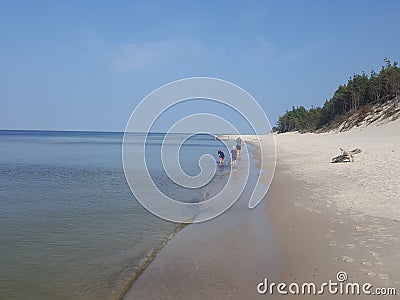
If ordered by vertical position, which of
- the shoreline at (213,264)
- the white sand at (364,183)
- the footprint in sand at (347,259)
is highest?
the white sand at (364,183)

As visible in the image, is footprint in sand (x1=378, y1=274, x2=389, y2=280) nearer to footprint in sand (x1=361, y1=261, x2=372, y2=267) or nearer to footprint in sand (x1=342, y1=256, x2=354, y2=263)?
footprint in sand (x1=361, y1=261, x2=372, y2=267)

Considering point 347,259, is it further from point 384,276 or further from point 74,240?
point 74,240

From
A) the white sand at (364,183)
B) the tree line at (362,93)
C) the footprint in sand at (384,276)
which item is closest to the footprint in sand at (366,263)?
the footprint in sand at (384,276)

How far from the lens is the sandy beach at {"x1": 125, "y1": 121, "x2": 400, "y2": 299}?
6.58 metres

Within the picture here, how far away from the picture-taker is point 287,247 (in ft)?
27.5

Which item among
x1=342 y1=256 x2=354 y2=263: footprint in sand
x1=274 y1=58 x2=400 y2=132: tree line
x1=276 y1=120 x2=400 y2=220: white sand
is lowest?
x1=342 y1=256 x2=354 y2=263: footprint in sand

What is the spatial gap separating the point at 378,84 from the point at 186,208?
63147 mm

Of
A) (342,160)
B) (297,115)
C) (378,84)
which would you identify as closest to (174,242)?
(342,160)

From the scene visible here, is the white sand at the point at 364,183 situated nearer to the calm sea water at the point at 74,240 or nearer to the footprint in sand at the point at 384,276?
the footprint in sand at the point at 384,276

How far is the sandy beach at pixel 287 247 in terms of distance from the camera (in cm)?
658

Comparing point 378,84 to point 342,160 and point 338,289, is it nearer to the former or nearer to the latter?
point 342,160

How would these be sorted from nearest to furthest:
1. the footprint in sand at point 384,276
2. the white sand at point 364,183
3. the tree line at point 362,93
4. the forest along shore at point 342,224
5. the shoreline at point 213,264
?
the footprint in sand at point 384,276
the shoreline at point 213,264
the forest along shore at point 342,224
the white sand at point 364,183
the tree line at point 362,93

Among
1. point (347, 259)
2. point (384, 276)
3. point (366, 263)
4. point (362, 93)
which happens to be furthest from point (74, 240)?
Result: point (362, 93)

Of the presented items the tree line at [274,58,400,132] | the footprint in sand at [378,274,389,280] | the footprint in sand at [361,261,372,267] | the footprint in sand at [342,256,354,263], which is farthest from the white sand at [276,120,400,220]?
the tree line at [274,58,400,132]
